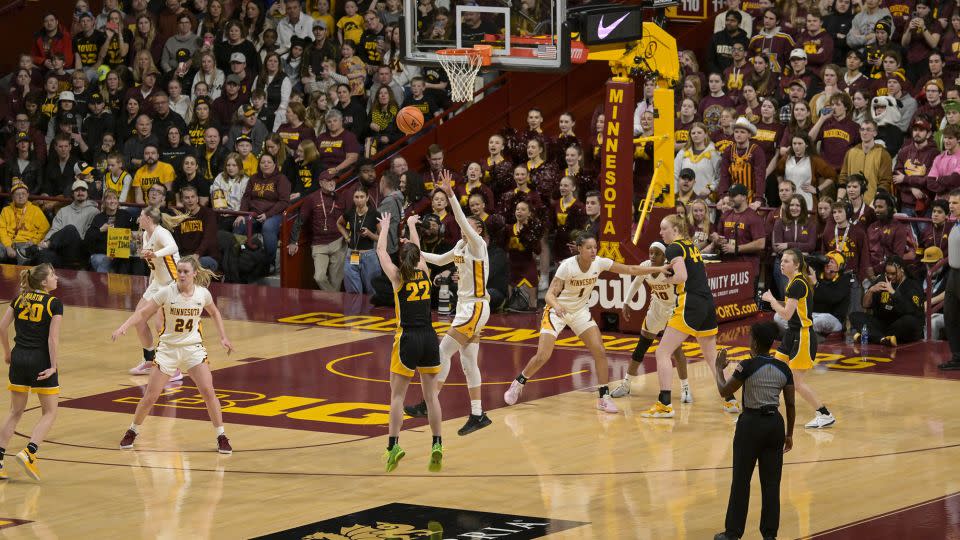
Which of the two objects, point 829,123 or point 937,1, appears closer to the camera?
point 829,123

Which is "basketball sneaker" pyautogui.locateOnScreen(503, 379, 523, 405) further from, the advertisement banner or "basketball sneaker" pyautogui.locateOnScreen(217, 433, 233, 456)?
the advertisement banner

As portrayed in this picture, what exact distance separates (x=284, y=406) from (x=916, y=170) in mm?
9674

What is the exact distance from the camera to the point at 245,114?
2686 cm

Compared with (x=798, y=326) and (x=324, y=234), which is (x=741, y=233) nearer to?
(x=324, y=234)

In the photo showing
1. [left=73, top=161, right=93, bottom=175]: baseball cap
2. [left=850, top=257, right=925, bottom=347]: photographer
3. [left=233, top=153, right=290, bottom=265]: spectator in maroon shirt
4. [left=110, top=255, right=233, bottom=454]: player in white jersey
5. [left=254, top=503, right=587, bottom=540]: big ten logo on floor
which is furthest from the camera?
[left=73, top=161, right=93, bottom=175]: baseball cap

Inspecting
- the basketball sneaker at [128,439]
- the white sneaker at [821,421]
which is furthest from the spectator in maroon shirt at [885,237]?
the basketball sneaker at [128,439]

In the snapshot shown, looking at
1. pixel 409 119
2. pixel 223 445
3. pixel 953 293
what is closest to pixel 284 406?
pixel 223 445

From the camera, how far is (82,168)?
27812 mm

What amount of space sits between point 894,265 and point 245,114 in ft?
38.0

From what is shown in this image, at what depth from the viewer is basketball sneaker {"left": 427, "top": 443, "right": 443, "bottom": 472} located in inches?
558

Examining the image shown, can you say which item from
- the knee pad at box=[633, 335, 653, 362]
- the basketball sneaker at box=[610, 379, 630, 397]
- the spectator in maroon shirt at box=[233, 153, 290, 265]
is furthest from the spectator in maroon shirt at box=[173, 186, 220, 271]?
the knee pad at box=[633, 335, 653, 362]

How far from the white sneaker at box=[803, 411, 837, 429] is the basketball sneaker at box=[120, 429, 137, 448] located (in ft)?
21.1

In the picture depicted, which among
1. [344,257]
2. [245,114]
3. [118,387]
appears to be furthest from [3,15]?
[118,387]

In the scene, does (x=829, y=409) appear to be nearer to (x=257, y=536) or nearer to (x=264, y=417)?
(x=264, y=417)
